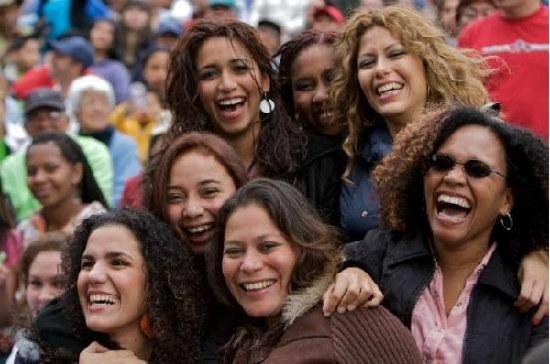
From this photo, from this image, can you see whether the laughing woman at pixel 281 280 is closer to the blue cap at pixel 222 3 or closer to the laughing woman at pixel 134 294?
the laughing woman at pixel 134 294

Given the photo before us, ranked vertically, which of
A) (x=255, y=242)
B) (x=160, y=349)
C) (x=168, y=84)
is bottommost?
(x=160, y=349)

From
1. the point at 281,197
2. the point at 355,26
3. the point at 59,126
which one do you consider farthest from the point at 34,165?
the point at 281,197

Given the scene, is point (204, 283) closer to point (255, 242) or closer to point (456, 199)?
point (255, 242)

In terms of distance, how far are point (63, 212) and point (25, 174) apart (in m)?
1.37

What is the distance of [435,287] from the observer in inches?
197

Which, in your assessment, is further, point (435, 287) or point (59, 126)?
point (59, 126)

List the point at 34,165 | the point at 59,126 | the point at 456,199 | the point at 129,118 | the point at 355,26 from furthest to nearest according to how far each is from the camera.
A: the point at 129,118
the point at 59,126
the point at 34,165
the point at 355,26
the point at 456,199

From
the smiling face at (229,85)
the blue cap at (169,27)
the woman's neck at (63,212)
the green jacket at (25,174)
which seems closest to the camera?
the smiling face at (229,85)

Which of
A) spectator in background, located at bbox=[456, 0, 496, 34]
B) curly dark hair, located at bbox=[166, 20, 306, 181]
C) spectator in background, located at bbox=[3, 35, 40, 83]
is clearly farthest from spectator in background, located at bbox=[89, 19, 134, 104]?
curly dark hair, located at bbox=[166, 20, 306, 181]

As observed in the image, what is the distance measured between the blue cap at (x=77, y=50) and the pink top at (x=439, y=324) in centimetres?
759

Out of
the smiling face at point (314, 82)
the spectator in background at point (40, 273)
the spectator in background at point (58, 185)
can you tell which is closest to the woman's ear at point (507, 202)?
the smiling face at point (314, 82)

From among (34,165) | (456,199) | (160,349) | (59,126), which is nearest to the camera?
(456,199)

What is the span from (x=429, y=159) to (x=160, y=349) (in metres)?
1.26

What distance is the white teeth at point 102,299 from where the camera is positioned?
17.3 ft
